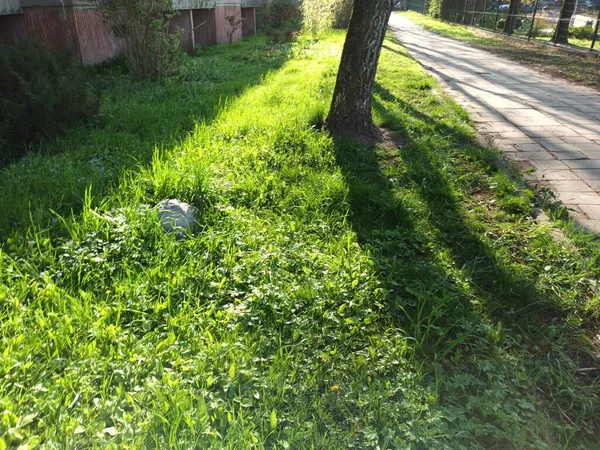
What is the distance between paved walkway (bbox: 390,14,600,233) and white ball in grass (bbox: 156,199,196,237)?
10.2 ft

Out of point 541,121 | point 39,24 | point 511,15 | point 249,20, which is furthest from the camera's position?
point 249,20

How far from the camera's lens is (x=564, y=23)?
1543 centimetres

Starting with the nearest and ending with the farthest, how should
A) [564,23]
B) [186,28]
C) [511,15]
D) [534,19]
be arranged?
[186,28] → [564,23] → [534,19] → [511,15]

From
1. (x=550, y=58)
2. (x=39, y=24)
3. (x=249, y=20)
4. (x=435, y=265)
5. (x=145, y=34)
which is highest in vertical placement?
(x=39, y=24)

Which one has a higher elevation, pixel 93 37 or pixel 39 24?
pixel 39 24

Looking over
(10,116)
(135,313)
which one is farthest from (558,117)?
(10,116)

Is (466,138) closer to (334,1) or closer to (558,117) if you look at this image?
(558,117)

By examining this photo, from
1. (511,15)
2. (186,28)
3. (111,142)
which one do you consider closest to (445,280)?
(111,142)

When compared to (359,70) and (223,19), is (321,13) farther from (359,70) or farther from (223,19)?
(359,70)

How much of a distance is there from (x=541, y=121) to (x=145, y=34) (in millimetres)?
6689

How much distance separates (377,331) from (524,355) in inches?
30.0

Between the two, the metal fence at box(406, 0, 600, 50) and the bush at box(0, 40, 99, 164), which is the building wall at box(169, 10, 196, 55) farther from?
the metal fence at box(406, 0, 600, 50)

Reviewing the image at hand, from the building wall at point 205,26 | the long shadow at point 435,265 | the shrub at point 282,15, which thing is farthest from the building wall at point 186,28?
the long shadow at point 435,265

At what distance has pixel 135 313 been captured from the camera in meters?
2.47
